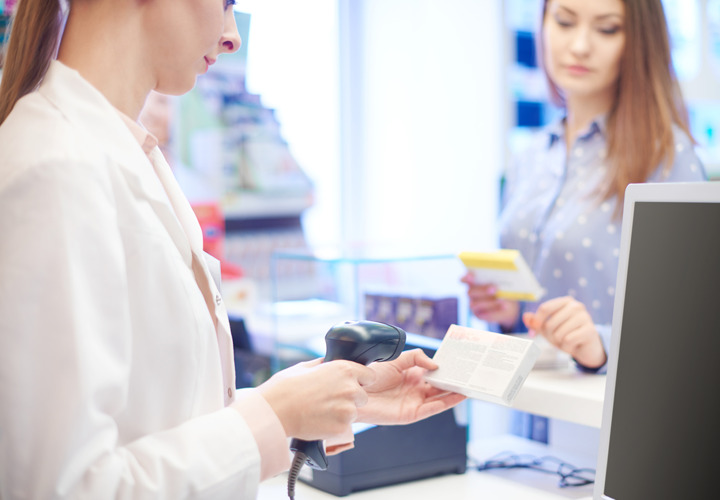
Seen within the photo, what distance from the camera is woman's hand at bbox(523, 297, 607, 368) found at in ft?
4.94

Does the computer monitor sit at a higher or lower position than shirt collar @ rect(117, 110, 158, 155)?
lower

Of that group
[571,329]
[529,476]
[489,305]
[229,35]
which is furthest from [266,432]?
[489,305]

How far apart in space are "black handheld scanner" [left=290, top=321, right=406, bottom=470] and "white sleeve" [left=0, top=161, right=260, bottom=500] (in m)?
0.31

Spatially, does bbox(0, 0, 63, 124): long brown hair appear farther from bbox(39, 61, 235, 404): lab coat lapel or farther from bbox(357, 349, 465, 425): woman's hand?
bbox(357, 349, 465, 425): woman's hand

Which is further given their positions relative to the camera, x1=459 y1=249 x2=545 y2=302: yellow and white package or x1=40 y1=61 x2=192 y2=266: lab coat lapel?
x1=459 y1=249 x2=545 y2=302: yellow and white package

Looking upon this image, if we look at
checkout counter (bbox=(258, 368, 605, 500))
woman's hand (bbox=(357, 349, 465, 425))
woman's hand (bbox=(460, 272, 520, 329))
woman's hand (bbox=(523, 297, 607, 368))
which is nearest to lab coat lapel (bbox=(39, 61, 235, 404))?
woman's hand (bbox=(357, 349, 465, 425))

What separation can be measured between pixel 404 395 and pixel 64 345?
615mm

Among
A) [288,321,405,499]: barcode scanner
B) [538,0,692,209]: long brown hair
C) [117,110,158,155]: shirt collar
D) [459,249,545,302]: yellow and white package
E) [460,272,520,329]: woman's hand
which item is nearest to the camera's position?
[117,110,158,155]: shirt collar

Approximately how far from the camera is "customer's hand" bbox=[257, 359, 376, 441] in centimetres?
83

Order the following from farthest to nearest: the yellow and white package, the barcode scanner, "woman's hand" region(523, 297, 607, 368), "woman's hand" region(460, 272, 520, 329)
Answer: "woman's hand" region(460, 272, 520, 329) < the yellow and white package < "woman's hand" region(523, 297, 607, 368) < the barcode scanner

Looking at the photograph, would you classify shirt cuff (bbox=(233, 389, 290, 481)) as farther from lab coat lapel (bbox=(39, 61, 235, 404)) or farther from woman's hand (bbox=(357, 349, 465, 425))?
woman's hand (bbox=(357, 349, 465, 425))

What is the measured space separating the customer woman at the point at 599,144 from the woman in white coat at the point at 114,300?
104 cm

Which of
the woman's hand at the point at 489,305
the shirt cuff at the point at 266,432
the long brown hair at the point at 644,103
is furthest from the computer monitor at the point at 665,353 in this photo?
the long brown hair at the point at 644,103

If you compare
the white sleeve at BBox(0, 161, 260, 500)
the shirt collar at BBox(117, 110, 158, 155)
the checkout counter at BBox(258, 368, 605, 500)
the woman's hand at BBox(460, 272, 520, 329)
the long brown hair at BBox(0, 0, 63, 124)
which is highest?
the long brown hair at BBox(0, 0, 63, 124)
